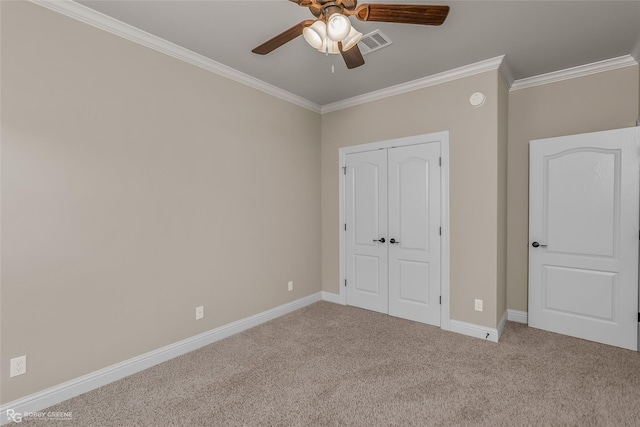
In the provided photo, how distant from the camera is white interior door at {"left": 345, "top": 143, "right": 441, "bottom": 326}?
135 inches

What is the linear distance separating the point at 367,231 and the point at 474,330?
1573 millimetres

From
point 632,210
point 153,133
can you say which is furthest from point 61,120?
point 632,210

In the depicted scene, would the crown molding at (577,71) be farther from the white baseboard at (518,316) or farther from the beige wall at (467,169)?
the white baseboard at (518,316)

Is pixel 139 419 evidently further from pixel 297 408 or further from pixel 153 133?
pixel 153 133

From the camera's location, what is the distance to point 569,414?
1947mm

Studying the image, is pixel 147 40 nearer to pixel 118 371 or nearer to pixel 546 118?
pixel 118 371

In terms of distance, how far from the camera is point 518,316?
3.47 metres

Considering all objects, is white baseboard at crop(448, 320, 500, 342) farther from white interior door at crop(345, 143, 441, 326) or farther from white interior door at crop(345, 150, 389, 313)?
white interior door at crop(345, 150, 389, 313)

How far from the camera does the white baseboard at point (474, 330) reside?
3.01 metres

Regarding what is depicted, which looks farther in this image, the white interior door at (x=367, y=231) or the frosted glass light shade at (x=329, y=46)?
the white interior door at (x=367, y=231)

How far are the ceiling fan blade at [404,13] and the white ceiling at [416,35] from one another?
66 cm

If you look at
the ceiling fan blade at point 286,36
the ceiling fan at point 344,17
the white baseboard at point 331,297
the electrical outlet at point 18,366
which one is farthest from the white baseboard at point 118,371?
the ceiling fan at point 344,17

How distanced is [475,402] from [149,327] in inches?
99.7

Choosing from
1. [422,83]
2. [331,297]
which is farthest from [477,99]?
[331,297]
